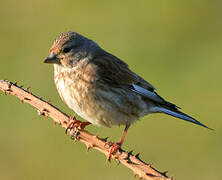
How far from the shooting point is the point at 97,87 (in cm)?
561

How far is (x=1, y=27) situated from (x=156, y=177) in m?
9.60

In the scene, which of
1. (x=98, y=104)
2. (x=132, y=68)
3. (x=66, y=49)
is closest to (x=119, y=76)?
(x=98, y=104)

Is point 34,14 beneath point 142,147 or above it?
above

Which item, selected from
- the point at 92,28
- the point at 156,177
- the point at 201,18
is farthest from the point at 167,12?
the point at 156,177

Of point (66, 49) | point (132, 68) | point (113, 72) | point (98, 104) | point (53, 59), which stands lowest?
point (98, 104)

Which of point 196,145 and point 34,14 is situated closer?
point 196,145

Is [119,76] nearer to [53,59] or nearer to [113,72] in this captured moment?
[113,72]

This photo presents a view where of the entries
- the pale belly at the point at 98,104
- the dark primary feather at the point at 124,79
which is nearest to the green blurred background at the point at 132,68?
the dark primary feather at the point at 124,79

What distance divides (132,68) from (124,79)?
172 inches

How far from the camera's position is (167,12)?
12844mm

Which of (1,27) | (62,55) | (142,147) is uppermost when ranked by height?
(1,27)

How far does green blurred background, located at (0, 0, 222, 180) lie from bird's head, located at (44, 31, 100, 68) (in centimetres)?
270

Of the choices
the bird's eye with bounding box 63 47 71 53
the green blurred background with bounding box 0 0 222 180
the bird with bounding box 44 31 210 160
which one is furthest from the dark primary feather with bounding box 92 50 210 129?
the green blurred background with bounding box 0 0 222 180

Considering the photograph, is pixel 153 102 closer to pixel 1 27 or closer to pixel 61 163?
pixel 61 163
